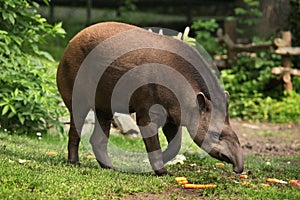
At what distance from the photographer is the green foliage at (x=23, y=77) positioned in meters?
9.16

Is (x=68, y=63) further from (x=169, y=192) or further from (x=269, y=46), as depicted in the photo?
(x=269, y=46)

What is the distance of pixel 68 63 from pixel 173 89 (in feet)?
4.25

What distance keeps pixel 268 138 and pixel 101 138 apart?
18.0 feet

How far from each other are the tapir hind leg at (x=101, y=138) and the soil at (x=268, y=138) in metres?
3.43

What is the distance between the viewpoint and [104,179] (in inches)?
249

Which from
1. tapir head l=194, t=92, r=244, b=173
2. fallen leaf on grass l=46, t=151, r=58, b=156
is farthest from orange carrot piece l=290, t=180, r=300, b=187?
fallen leaf on grass l=46, t=151, r=58, b=156

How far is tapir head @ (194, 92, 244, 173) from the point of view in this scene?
6.54 m

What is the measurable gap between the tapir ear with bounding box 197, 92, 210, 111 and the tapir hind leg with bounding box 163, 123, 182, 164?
0.56 m

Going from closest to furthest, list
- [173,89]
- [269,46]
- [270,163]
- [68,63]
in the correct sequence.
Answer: [173,89] < [68,63] < [270,163] < [269,46]

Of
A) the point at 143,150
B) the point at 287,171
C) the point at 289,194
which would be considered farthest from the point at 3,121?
the point at 289,194

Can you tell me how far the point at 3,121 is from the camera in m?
9.62

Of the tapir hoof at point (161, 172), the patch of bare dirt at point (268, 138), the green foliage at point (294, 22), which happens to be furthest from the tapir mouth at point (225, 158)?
the green foliage at point (294, 22)

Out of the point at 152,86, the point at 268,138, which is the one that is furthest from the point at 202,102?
the point at 268,138

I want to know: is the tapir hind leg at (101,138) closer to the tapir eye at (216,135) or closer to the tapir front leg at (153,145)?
the tapir front leg at (153,145)
